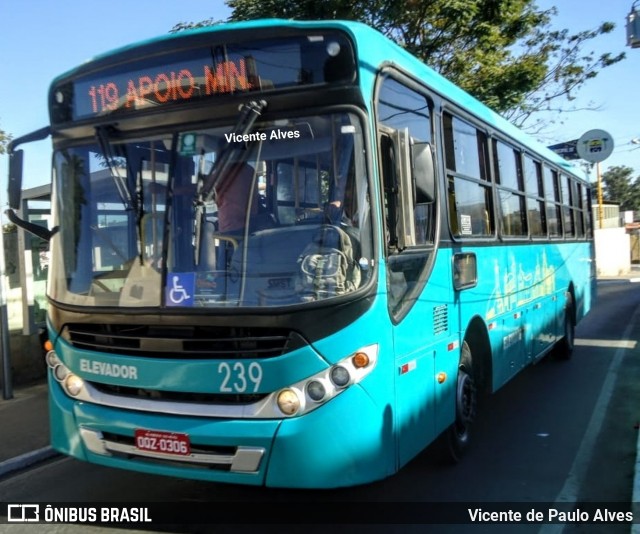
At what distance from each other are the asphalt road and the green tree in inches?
3452

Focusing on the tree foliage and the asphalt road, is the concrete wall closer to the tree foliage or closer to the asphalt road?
the tree foliage

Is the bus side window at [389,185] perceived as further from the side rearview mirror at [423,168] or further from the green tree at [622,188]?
the green tree at [622,188]

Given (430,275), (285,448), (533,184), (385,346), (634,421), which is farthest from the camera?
(533,184)

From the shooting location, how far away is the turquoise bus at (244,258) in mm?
3439

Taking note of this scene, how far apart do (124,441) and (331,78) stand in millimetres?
2556

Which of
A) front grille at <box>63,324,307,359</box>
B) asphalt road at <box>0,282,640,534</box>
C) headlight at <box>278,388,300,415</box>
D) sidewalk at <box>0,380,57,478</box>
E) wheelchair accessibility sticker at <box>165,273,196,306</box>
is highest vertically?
wheelchair accessibility sticker at <box>165,273,196,306</box>

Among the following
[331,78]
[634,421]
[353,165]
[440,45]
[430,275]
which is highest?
[440,45]

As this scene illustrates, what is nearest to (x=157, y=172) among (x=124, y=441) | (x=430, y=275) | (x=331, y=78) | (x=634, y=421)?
(x=331, y=78)

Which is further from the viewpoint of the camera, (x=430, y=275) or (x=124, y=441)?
(x=430, y=275)

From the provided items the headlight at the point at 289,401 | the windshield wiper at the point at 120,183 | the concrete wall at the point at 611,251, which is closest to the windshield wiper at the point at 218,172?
the windshield wiper at the point at 120,183

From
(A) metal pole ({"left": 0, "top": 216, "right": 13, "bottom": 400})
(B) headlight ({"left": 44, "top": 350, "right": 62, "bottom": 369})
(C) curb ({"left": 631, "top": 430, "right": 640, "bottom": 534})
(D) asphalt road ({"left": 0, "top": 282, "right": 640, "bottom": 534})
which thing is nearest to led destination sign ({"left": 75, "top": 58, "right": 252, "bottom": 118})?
(B) headlight ({"left": 44, "top": 350, "right": 62, "bottom": 369})

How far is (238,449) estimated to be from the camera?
3.44 m

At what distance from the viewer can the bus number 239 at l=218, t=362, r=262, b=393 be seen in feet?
11.2

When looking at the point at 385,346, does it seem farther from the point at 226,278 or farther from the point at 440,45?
the point at 440,45
